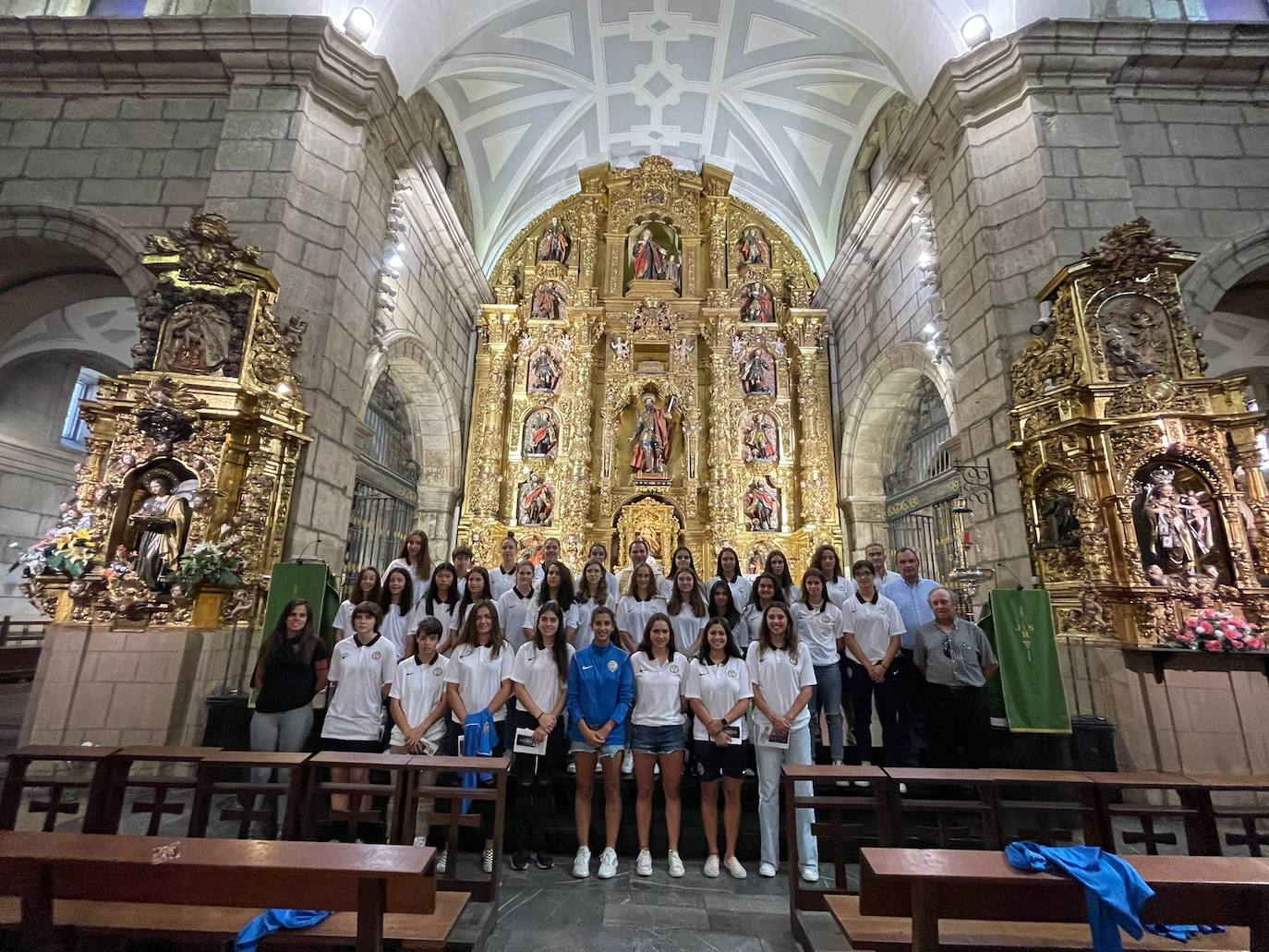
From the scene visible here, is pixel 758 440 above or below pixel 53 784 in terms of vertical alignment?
above

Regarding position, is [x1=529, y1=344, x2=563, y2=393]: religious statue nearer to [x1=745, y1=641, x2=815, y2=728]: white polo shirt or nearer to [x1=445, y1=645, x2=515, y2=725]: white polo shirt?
[x1=445, y1=645, x2=515, y2=725]: white polo shirt

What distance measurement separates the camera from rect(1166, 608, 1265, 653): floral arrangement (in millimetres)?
4633

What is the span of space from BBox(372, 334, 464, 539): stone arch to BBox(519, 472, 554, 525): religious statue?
125cm

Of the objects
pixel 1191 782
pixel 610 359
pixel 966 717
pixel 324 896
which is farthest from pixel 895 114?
pixel 324 896

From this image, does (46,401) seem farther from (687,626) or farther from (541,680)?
(687,626)

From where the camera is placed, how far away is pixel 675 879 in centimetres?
341

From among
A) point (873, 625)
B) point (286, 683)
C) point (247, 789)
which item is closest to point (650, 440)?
point (873, 625)

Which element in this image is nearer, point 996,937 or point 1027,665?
point 996,937

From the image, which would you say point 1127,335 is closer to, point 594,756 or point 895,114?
point 594,756

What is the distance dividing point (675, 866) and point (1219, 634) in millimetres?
4401

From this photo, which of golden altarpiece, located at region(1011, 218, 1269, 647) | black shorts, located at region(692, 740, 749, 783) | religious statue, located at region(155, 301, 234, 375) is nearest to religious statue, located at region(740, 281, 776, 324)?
golden altarpiece, located at region(1011, 218, 1269, 647)

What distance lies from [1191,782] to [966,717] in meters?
1.92

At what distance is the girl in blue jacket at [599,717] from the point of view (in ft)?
11.9

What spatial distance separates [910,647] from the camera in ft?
15.1
